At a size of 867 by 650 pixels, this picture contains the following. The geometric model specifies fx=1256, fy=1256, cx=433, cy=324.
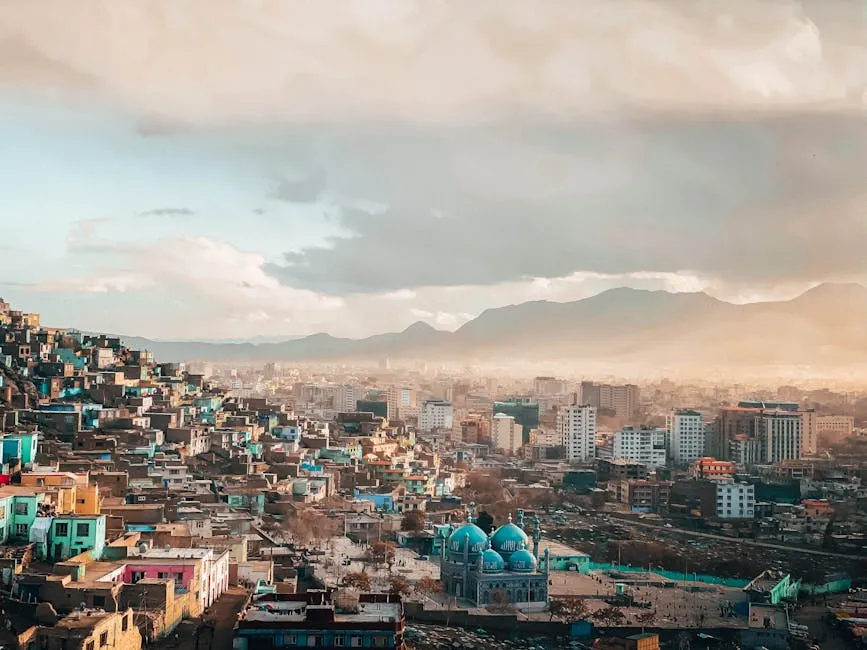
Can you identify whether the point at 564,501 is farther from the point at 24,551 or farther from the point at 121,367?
the point at 24,551

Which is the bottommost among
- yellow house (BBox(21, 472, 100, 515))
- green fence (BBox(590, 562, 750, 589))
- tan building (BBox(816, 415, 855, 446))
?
green fence (BBox(590, 562, 750, 589))

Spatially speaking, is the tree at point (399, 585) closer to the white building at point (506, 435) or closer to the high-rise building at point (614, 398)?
the white building at point (506, 435)

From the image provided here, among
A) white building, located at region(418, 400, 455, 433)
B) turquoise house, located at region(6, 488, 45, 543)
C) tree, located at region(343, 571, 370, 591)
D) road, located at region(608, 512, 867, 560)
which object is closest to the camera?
turquoise house, located at region(6, 488, 45, 543)

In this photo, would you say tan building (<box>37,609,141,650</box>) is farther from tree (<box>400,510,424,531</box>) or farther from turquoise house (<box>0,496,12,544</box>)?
tree (<box>400,510,424,531</box>)

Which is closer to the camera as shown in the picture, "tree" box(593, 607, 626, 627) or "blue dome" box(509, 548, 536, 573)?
"tree" box(593, 607, 626, 627)

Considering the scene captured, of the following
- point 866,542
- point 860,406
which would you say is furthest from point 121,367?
point 860,406

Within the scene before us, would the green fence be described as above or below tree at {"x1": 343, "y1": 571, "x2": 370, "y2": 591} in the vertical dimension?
below

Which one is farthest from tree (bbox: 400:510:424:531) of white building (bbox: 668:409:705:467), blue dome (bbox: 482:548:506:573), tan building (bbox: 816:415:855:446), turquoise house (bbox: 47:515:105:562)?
tan building (bbox: 816:415:855:446)

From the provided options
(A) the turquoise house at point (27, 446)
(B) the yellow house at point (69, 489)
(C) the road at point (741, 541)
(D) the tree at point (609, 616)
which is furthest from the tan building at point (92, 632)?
(C) the road at point (741, 541)
